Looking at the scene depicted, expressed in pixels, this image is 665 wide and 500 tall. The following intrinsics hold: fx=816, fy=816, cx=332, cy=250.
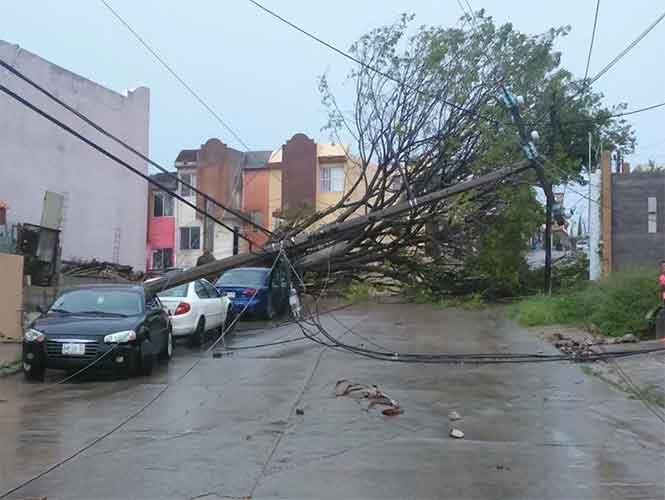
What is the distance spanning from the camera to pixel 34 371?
40.4 feet

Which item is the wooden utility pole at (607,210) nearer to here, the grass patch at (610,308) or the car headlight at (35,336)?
the grass patch at (610,308)

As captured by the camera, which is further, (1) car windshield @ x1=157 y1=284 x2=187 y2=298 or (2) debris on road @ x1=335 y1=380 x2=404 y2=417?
(1) car windshield @ x1=157 y1=284 x2=187 y2=298

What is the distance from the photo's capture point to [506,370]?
13336 millimetres

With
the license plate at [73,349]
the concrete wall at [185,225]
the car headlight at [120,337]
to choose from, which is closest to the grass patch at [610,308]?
the car headlight at [120,337]

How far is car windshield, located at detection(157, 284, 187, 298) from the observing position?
17.4 meters

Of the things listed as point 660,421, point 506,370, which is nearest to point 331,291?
point 506,370

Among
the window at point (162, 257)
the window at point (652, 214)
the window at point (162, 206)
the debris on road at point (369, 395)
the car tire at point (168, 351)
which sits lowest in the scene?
the debris on road at point (369, 395)

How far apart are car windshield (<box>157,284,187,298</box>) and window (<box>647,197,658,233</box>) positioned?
14434 millimetres

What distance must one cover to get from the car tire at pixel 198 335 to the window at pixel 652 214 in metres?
14.4

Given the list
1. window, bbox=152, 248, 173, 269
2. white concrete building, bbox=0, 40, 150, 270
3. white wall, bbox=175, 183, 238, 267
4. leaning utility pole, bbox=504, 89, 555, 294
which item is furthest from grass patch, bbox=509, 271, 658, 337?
window, bbox=152, 248, 173, 269

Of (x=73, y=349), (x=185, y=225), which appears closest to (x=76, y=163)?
(x=185, y=225)

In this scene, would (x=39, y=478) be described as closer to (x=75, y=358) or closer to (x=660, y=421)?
(x=75, y=358)

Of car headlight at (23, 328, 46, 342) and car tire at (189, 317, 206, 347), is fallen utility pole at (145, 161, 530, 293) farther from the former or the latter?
car headlight at (23, 328, 46, 342)

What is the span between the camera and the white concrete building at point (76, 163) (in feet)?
98.2
